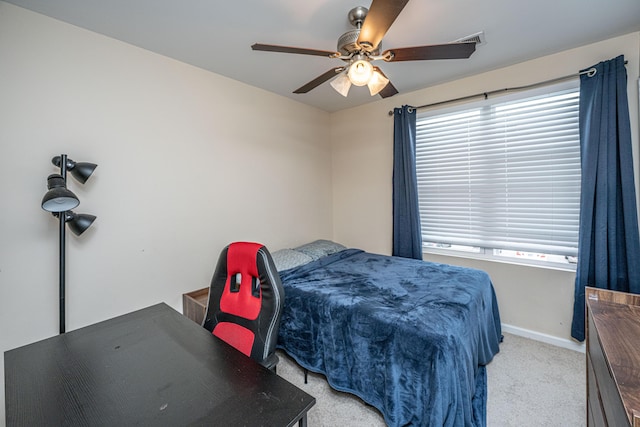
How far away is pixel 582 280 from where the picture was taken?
2197 mm

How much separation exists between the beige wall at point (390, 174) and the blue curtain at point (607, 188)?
14 cm

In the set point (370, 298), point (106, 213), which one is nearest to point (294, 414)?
point (370, 298)

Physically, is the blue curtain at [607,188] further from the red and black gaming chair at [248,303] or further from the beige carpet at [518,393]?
the red and black gaming chair at [248,303]

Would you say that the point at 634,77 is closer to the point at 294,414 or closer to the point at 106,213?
the point at 294,414

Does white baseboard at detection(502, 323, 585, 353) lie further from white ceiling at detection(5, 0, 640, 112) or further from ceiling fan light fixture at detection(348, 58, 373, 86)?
ceiling fan light fixture at detection(348, 58, 373, 86)

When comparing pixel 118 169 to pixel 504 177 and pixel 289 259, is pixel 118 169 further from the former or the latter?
pixel 504 177

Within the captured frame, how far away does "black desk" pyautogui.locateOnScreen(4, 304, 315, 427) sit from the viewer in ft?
2.72

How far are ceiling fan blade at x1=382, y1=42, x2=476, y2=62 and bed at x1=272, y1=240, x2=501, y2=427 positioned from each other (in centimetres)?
153

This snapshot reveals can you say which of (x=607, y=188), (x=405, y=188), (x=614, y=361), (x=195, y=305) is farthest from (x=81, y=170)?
(x=607, y=188)

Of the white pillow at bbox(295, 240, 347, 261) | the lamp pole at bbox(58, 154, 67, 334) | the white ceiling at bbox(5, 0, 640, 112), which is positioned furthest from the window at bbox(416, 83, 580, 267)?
the lamp pole at bbox(58, 154, 67, 334)

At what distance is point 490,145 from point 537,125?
0.39 m

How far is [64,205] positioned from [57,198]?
9cm

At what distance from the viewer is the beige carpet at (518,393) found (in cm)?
164

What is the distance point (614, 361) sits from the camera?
0.92m
